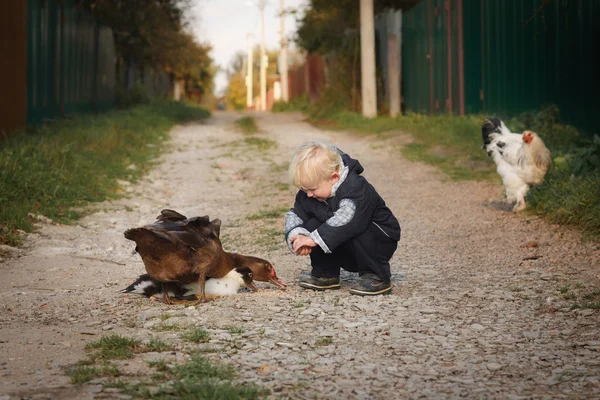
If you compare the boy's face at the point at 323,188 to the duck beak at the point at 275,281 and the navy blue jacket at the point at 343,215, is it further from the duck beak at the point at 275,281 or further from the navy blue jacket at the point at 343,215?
the duck beak at the point at 275,281

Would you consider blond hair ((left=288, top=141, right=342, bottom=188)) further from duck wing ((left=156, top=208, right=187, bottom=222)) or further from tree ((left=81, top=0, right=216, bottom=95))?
tree ((left=81, top=0, right=216, bottom=95))

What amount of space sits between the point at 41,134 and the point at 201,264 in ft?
28.1

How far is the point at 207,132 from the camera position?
66.4 feet

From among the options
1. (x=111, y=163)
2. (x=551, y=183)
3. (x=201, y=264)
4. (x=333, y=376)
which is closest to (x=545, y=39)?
(x=551, y=183)

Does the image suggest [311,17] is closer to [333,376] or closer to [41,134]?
[41,134]

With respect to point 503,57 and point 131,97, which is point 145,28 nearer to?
point 131,97

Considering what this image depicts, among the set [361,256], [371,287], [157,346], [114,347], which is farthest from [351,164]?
[114,347]

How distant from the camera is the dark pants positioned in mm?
5223

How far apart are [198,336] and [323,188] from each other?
4.69 ft

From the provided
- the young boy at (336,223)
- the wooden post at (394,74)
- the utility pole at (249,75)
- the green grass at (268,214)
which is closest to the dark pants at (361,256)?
the young boy at (336,223)

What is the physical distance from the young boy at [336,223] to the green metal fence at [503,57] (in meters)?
4.23

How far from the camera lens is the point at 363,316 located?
4617mm

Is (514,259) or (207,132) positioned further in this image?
(207,132)

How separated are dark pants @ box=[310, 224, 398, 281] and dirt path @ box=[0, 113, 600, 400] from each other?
0.72 ft
